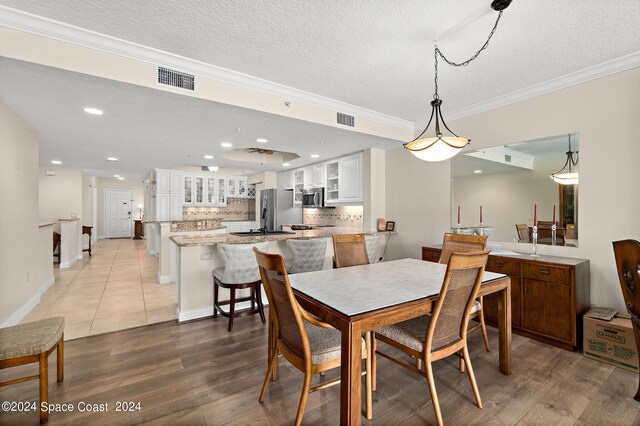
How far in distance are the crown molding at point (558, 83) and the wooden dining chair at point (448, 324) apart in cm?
253

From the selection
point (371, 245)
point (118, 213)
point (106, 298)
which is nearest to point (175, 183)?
point (106, 298)

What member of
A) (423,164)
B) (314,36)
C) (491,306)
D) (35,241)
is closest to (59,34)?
(314,36)

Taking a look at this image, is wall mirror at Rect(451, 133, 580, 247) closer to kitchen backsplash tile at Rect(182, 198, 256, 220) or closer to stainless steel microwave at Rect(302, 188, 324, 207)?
stainless steel microwave at Rect(302, 188, 324, 207)

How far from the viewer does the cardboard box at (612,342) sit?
229cm

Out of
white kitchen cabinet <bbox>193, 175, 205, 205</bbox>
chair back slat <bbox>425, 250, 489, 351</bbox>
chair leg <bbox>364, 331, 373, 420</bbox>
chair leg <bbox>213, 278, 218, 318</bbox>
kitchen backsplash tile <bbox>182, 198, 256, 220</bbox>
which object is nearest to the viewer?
chair back slat <bbox>425, 250, 489, 351</bbox>

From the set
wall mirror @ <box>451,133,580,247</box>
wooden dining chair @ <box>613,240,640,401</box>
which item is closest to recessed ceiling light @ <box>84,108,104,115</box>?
wall mirror @ <box>451,133,580,247</box>

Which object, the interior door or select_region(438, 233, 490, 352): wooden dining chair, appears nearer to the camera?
select_region(438, 233, 490, 352): wooden dining chair

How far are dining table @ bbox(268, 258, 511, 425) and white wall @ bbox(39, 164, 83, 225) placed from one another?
7.66 meters

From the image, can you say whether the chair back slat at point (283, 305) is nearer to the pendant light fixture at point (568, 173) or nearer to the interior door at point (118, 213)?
the pendant light fixture at point (568, 173)

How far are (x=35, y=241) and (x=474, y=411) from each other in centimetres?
526

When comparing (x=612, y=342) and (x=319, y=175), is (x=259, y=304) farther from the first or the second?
(x=319, y=175)

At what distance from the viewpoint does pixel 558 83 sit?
9.84 feet

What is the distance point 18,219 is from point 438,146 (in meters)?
4.50

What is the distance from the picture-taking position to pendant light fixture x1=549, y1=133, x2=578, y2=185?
294 cm
